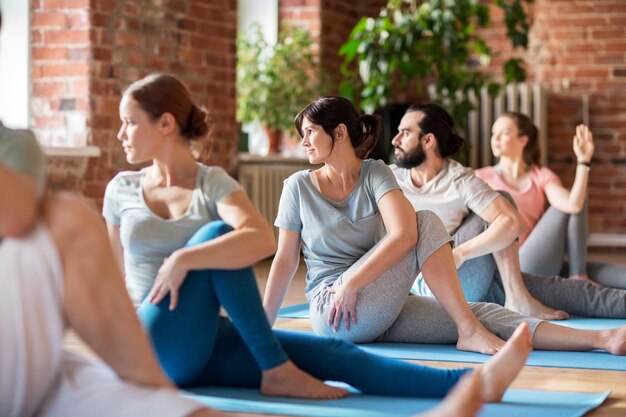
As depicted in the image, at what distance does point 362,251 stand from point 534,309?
1.02 meters

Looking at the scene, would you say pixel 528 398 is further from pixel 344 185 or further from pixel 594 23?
pixel 594 23

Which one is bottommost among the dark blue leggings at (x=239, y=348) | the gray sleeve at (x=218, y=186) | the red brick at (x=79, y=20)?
the dark blue leggings at (x=239, y=348)

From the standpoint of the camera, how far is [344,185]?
3158 mm

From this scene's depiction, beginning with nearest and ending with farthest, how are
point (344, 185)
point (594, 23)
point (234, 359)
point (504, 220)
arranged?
point (234, 359), point (344, 185), point (504, 220), point (594, 23)

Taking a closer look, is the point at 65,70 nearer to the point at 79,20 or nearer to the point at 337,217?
the point at 79,20

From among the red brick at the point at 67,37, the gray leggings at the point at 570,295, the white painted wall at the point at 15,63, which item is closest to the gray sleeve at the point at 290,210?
the gray leggings at the point at 570,295

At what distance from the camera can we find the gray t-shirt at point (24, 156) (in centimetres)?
160

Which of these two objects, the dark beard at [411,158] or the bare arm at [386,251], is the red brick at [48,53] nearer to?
the dark beard at [411,158]

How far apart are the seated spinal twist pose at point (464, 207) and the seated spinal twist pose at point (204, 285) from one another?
4.44 feet

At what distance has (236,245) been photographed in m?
2.14

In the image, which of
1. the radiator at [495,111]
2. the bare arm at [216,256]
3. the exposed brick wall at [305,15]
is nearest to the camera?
the bare arm at [216,256]

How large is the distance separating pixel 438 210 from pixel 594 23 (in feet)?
14.6

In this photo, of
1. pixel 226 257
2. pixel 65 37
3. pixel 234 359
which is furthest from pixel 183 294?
pixel 65 37

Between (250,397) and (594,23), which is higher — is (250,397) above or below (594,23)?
below
